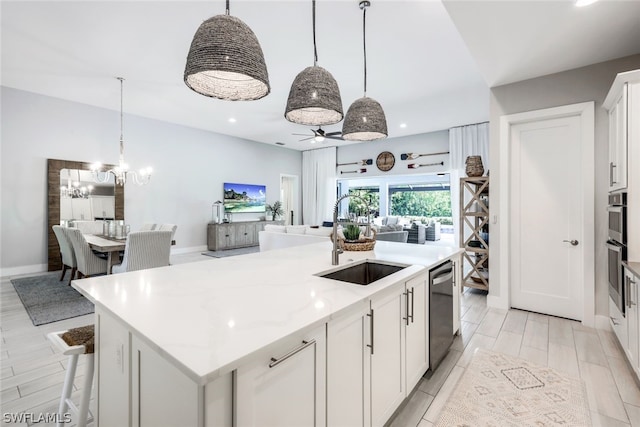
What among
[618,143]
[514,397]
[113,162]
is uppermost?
[113,162]

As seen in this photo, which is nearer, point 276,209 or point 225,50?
point 225,50

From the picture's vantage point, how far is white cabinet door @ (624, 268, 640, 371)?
1.91 m

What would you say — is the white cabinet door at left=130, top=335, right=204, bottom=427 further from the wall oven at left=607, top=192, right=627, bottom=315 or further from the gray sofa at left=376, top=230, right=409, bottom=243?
the gray sofa at left=376, top=230, right=409, bottom=243

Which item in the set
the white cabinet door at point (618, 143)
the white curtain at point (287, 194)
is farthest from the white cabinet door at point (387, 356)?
the white curtain at point (287, 194)

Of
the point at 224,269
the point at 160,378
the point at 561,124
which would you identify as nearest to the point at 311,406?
the point at 160,378

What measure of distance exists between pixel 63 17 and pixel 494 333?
5.31 metres

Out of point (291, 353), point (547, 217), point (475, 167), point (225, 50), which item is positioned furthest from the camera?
point (475, 167)

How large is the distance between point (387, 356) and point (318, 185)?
813cm

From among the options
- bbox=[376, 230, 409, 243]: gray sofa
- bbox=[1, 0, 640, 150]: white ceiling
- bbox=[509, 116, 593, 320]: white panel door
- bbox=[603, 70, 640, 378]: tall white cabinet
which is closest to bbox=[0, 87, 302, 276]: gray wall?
bbox=[1, 0, 640, 150]: white ceiling

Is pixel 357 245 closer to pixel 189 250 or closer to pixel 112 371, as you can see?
pixel 112 371

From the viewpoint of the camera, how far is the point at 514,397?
1909mm

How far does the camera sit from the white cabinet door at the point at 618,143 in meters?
2.18

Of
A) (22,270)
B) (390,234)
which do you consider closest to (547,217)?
(390,234)

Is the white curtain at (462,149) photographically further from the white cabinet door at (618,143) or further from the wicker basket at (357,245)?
the wicker basket at (357,245)
